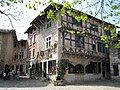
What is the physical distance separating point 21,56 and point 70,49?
667 inches

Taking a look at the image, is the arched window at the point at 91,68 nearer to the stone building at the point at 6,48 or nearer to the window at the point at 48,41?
the window at the point at 48,41

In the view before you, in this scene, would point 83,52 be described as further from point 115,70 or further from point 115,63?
point 115,70

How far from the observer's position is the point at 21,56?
125 feet

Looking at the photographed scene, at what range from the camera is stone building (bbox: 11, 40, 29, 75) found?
121 feet

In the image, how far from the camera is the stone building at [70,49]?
23406 millimetres

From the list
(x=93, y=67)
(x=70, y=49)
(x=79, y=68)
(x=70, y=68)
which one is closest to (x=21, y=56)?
(x=93, y=67)

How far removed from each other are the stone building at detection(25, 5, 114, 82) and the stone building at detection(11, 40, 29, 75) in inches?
259

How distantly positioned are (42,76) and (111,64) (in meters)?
9.89

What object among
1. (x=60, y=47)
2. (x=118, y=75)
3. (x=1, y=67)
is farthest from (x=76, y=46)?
(x=1, y=67)

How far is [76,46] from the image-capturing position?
80.4 feet

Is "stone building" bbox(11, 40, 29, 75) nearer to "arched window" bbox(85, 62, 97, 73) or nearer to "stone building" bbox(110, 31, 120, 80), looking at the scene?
"arched window" bbox(85, 62, 97, 73)

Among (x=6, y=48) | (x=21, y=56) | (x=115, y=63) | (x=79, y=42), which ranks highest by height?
(x=79, y=42)

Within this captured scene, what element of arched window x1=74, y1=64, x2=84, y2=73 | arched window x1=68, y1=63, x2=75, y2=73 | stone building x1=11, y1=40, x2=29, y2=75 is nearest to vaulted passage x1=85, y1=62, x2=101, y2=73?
arched window x1=74, y1=64, x2=84, y2=73

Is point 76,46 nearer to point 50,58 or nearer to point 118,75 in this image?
point 50,58
